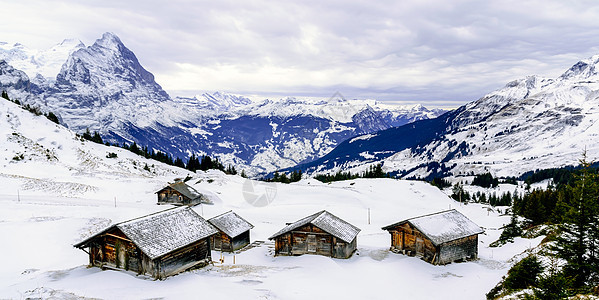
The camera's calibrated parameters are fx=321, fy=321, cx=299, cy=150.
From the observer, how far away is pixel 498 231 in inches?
2493

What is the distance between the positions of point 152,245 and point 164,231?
2.21 metres

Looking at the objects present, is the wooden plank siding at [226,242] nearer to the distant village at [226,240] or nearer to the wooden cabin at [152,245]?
the distant village at [226,240]

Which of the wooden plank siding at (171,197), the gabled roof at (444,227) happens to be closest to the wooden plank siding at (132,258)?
the gabled roof at (444,227)

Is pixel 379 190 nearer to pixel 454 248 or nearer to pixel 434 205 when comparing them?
pixel 434 205

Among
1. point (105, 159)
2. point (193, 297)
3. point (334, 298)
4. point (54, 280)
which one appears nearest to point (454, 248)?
point (334, 298)

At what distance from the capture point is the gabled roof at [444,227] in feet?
120

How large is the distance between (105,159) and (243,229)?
72831 millimetres

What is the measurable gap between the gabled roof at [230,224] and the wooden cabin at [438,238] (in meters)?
19.6

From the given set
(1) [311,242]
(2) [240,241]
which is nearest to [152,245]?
(2) [240,241]

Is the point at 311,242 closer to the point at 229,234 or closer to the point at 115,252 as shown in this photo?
the point at 229,234

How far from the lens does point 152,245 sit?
2642cm

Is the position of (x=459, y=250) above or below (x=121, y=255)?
below

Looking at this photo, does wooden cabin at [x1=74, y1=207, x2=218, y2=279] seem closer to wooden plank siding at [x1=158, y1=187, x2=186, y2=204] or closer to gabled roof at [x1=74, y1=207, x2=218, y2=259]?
gabled roof at [x1=74, y1=207, x2=218, y2=259]

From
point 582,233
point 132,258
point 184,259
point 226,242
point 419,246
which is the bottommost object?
point 226,242
